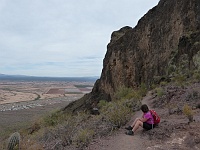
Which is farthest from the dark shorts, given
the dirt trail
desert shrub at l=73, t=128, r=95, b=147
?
desert shrub at l=73, t=128, r=95, b=147

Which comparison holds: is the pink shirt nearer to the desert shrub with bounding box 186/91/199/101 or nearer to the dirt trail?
the dirt trail

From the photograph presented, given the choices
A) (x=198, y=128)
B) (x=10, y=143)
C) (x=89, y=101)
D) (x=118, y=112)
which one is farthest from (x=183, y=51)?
(x=89, y=101)

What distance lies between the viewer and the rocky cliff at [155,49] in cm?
1906

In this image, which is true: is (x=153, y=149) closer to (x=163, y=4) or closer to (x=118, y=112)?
(x=118, y=112)

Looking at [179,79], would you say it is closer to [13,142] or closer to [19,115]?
[13,142]

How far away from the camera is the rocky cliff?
1906cm

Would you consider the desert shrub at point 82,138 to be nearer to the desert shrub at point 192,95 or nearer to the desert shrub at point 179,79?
the desert shrub at point 192,95

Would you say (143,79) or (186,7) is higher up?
(186,7)

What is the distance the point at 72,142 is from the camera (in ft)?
25.6

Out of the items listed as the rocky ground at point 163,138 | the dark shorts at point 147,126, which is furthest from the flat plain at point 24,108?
the dark shorts at point 147,126

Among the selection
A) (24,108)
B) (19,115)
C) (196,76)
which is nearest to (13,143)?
(196,76)

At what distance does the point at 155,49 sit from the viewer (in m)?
24.7

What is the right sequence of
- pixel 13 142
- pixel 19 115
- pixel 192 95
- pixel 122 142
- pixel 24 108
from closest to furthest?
pixel 13 142, pixel 122 142, pixel 192 95, pixel 19 115, pixel 24 108

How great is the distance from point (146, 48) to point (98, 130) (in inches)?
752
